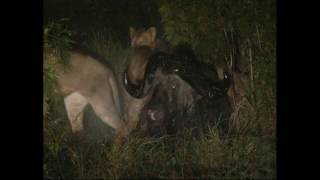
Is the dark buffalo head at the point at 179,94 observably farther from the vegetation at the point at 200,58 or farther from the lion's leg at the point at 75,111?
the lion's leg at the point at 75,111

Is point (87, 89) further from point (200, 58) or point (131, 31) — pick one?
point (200, 58)

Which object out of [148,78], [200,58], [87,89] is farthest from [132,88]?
[200,58]

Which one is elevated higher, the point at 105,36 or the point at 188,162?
the point at 105,36

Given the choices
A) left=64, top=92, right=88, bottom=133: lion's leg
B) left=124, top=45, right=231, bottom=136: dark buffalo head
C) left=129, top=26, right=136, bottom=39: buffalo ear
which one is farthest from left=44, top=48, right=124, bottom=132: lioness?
left=129, top=26, right=136, bottom=39: buffalo ear

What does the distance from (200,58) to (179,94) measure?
233 millimetres

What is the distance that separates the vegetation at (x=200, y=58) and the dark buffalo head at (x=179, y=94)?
6 centimetres

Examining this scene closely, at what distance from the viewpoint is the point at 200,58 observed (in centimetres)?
337

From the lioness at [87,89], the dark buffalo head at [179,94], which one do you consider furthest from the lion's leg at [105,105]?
the dark buffalo head at [179,94]

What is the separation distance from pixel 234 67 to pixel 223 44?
5.6 inches
